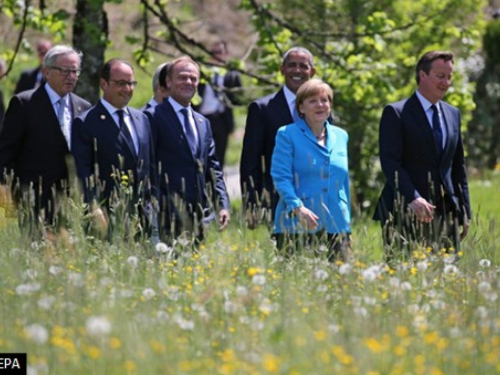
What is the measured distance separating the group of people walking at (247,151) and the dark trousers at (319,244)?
26 millimetres

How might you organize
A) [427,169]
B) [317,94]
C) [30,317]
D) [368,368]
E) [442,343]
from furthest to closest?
[427,169], [317,94], [30,317], [442,343], [368,368]

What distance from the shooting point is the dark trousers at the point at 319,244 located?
7.91 metres

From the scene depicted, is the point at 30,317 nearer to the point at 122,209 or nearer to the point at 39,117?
the point at 122,209

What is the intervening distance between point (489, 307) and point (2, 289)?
8.54 feet

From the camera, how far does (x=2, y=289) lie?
22.8 feet

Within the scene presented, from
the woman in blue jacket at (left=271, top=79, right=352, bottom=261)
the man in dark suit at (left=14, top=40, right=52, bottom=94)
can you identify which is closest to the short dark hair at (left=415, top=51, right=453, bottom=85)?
the woman in blue jacket at (left=271, top=79, right=352, bottom=261)

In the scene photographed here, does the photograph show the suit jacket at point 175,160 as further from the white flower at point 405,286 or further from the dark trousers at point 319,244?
the white flower at point 405,286

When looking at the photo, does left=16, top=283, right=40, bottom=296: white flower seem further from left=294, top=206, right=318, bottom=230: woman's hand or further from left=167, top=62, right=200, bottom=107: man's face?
left=167, top=62, right=200, bottom=107: man's face

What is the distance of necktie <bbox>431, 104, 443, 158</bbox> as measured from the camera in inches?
358

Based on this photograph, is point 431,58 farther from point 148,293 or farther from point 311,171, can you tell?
point 148,293

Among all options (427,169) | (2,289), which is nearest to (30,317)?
(2,289)

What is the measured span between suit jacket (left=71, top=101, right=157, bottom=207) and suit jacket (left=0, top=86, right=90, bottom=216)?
1.00 feet

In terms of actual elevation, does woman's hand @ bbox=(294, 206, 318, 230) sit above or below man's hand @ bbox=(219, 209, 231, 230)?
above

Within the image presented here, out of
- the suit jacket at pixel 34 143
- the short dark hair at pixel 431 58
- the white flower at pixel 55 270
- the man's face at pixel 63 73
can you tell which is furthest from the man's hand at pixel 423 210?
the white flower at pixel 55 270
